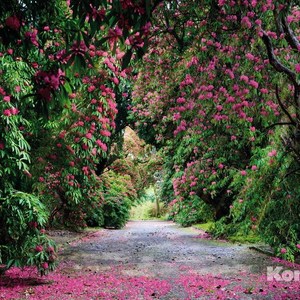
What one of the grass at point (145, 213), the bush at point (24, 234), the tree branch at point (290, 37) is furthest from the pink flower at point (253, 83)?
the grass at point (145, 213)

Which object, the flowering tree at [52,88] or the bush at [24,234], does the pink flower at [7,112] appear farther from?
the bush at [24,234]

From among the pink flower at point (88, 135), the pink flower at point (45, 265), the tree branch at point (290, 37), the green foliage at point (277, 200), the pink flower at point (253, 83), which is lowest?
the pink flower at point (45, 265)

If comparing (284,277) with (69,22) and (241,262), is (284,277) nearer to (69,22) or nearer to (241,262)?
(241,262)

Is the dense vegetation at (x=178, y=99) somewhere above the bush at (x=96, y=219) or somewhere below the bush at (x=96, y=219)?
above

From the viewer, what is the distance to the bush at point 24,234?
20.0 ft

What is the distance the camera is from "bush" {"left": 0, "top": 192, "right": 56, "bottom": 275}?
240 inches

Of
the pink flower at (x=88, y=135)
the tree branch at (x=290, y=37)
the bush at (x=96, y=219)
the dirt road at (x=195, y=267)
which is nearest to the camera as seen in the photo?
the tree branch at (x=290, y=37)

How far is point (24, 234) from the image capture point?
21.0 feet

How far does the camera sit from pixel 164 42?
743 cm

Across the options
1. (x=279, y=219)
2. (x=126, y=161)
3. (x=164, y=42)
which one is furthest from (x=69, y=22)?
(x=126, y=161)

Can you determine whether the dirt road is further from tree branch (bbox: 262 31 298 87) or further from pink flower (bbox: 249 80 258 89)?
pink flower (bbox: 249 80 258 89)

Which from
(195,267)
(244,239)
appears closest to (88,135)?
(195,267)

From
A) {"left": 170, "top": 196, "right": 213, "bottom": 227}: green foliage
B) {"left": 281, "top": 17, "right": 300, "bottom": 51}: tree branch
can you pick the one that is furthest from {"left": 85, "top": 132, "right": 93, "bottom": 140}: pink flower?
{"left": 170, "top": 196, "right": 213, "bottom": 227}: green foliage

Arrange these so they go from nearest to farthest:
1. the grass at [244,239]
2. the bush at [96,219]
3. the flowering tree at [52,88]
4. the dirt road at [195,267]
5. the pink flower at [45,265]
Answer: the flowering tree at [52,88] < the dirt road at [195,267] < the pink flower at [45,265] < the grass at [244,239] < the bush at [96,219]
